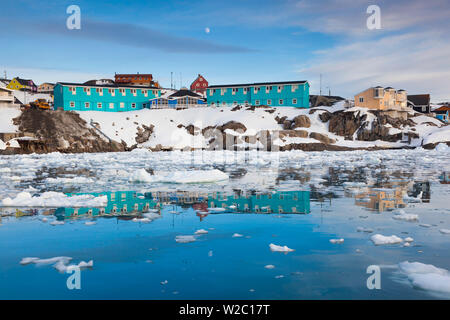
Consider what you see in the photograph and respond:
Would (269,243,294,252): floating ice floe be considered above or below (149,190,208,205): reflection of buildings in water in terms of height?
below

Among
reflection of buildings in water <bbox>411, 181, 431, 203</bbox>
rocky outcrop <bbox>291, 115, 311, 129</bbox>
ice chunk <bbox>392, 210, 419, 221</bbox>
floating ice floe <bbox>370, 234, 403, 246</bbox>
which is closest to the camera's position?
floating ice floe <bbox>370, 234, 403, 246</bbox>

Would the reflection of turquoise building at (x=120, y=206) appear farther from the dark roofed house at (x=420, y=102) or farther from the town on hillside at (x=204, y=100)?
the dark roofed house at (x=420, y=102)

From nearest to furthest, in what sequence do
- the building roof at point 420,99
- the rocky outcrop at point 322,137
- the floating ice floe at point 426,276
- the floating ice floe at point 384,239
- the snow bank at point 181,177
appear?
the floating ice floe at point 426,276, the floating ice floe at point 384,239, the snow bank at point 181,177, the rocky outcrop at point 322,137, the building roof at point 420,99

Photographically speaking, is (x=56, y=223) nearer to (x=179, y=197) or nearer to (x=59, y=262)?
(x=59, y=262)

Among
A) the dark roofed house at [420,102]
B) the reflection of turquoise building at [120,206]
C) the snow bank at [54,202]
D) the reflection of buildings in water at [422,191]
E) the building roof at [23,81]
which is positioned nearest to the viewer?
the reflection of turquoise building at [120,206]

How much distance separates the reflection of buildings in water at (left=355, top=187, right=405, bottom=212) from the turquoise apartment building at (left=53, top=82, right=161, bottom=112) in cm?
6233

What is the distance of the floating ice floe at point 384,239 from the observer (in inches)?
267

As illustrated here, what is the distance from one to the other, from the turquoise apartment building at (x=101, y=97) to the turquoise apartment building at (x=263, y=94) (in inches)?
502

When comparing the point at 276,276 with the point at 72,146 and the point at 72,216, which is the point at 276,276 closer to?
the point at 72,216

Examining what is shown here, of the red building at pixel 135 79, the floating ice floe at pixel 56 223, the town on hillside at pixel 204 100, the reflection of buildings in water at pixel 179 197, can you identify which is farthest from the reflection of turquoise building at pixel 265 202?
the red building at pixel 135 79

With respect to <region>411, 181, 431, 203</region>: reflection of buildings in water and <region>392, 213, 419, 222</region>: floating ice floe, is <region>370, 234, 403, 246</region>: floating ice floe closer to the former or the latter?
<region>392, 213, 419, 222</region>: floating ice floe

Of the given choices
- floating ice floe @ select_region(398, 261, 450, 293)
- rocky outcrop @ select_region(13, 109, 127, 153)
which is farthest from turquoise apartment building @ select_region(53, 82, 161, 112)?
floating ice floe @ select_region(398, 261, 450, 293)

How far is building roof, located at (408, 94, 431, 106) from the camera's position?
8950cm

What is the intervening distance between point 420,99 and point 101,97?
7230cm
